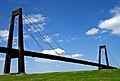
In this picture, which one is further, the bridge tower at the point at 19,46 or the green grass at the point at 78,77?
the bridge tower at the point at 19,46

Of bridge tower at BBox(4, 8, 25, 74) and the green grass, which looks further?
bridge tower at BBox(4, 8, 25, 74)

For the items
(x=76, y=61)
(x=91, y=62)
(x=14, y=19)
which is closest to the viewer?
(x=14, y=19)

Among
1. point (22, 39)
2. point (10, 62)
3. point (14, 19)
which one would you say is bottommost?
point (10, 62)

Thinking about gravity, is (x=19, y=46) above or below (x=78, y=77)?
above

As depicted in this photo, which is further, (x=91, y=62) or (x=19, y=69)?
(x=91, y=62)

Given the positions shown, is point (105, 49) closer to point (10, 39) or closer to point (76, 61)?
point (76, 61)

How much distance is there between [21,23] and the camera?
31.4 m

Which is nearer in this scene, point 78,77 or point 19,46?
point 78,77

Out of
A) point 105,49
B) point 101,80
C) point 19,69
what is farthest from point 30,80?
point 105,49

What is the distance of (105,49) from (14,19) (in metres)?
40.7

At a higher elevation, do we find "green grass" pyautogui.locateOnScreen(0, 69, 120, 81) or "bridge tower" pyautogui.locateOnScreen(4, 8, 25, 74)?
"bridge tower" pyautogui.locateOnScreen(4, 8, 25, 74)

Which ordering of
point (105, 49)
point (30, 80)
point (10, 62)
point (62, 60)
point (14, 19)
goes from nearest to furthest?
1. point (30, 80)
2. point (10, 62)
3. point (14, 19)
4. point (62, 60)
5. point (105, 49)

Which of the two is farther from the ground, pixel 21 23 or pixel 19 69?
pixel 21 23

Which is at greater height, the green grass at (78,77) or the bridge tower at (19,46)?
the bridge tower at (19,46)
